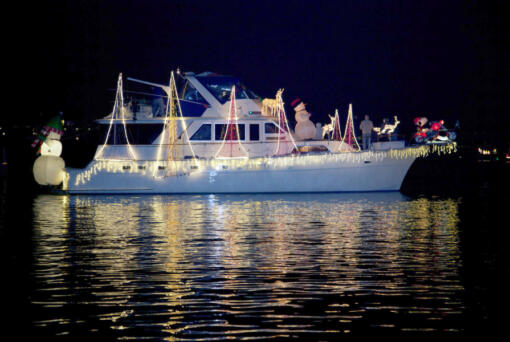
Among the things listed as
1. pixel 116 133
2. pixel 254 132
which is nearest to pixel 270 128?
pixel 254 132

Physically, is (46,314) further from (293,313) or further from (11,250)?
(11,250)

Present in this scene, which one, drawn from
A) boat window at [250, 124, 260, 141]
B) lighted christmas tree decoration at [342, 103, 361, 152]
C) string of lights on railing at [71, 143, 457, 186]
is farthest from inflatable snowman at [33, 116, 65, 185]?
lighted christmas tree decoration at [342, 103, 361, 152]

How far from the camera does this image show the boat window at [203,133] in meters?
41.4

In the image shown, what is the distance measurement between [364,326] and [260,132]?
29.9 m

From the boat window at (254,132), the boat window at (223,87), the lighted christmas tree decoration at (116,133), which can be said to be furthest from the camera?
the boat window at (223,87)

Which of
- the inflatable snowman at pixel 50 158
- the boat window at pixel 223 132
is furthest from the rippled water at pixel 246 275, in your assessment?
the inflatable snowman at pixel 50 158

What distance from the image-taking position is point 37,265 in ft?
58.4

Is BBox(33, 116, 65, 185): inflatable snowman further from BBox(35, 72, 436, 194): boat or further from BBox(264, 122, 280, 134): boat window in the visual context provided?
BBox(264, 122, 280, 134): boat window

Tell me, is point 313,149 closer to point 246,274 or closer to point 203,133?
point 203,133

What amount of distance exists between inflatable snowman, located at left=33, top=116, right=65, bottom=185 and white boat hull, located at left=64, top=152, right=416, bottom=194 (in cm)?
201

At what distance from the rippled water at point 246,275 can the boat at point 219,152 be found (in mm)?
9637

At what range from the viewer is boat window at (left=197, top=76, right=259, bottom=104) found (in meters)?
42.0

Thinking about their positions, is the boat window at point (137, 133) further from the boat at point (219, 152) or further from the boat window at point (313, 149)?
the boat window at point (313, 149)

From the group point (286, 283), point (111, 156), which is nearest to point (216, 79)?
point (111, 156)
